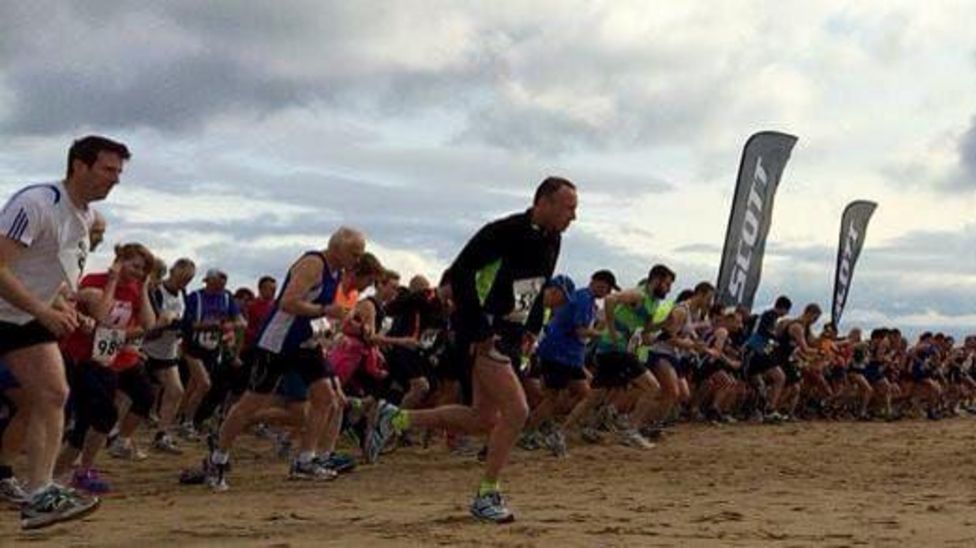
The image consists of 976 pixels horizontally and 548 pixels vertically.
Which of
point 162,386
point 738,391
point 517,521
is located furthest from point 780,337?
point 517,521

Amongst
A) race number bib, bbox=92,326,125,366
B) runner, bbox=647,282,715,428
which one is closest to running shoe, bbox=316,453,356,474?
race number bib, bbox=92,326,125,366

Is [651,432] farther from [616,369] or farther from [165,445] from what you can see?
[165,445]

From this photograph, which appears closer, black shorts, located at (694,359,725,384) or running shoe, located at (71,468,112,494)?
running shoe, located at (71,468,112,494)

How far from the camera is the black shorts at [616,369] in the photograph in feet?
43.5

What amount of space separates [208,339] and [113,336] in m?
4.24

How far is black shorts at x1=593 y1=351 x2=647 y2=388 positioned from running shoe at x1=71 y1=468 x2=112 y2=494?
230 inches

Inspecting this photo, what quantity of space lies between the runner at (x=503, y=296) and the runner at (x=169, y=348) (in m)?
4.82

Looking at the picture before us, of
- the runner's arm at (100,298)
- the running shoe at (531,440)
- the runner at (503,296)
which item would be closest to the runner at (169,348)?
the runner's arm at (100,298)

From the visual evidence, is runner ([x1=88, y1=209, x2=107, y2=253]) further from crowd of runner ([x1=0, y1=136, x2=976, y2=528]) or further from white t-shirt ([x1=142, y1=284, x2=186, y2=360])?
white t-shirt ([x1=142, y1=284, x2=186, y2=360])

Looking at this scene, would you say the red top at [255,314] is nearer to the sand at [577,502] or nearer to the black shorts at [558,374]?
the sand at [577,502]

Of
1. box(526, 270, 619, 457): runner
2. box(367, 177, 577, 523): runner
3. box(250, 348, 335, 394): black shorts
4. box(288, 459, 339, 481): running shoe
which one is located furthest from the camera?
box(526, 270, 619, 457): runner

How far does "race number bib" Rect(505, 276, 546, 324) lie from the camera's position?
712 cm

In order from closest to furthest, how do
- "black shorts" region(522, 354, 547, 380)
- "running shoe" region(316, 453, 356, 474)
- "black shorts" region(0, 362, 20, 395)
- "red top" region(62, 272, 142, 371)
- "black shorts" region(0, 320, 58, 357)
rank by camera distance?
"black shorts" region(0, 320, 58, 357), "black shorts" region(0, 362, 20, 395), "red top" region(62, 272, 142, 371), "running shoe" region(316, 453, 356, 474), "black shorts" region(522, 354, 547, 380)

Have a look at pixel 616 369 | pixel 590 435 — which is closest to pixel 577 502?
pixel 616 369
